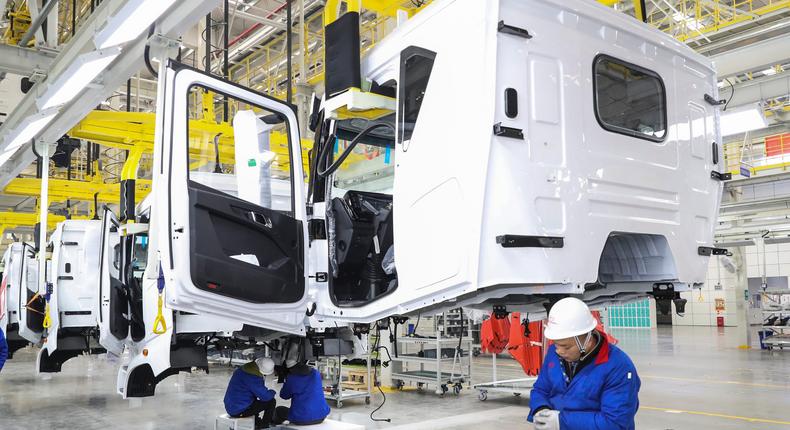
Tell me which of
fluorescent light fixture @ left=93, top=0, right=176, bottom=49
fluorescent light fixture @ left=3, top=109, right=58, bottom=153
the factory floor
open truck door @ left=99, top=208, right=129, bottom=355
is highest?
fluorescent light fixture @ left=93, top=0, right=176, bottom=49

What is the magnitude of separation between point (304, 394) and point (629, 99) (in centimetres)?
387

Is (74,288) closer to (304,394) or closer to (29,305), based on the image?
(29,305)

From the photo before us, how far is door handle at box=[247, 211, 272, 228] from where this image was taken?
13.1 feet

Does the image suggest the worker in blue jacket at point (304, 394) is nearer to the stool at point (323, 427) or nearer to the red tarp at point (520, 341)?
the stool at point (323, 427)

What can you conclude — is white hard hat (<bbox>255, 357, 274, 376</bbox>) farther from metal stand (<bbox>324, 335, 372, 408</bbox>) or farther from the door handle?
metal stand (<bbox>324, 335, 372, 408</bbox>)

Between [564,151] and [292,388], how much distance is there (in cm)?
376

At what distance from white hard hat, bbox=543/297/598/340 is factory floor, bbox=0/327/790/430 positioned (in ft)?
16.4

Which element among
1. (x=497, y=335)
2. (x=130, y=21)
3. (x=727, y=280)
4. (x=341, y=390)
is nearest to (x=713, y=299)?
(x=727, y=280)

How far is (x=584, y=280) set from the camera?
315cm

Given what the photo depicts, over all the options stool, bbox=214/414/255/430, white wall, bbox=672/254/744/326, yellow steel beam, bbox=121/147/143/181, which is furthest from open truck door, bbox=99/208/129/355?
white wall, bbox=672/254/744/326

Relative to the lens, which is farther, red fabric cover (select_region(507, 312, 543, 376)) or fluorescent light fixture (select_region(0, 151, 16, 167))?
red fabric cover (select_region(507, 312, 543, 376))

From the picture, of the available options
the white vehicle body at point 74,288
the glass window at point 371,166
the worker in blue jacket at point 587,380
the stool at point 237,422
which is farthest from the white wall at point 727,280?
the worker in blue jacket at point 587,380

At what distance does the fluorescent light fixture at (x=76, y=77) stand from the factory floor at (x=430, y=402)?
12.5ft

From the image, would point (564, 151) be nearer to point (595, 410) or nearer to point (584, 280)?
point (584, 280)
